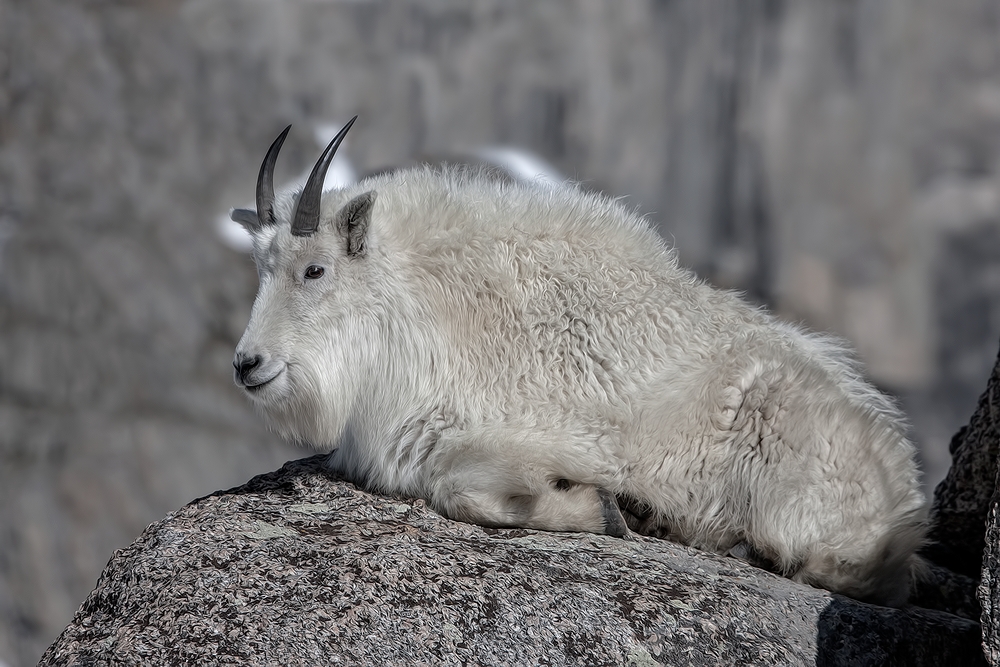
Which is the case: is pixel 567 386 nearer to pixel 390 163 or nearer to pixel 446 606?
pixel 446 606

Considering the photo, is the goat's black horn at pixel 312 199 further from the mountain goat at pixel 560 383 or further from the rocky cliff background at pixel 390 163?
the rocky cliff background at pixel 390 163

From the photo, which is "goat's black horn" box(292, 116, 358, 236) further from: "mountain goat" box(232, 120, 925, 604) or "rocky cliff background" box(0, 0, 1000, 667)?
"rocky cliff background" box(0, 0, 1000, 667)

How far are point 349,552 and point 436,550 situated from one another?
1.16 ft

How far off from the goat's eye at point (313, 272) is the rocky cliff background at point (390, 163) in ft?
51.1

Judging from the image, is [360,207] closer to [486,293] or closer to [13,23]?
[486,293]

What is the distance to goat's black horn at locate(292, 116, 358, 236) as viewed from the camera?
471 cm

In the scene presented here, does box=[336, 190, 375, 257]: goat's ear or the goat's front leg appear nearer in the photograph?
Result: the goat's front leg

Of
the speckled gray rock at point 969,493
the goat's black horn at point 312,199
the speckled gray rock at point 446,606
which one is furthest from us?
the speckled gray rock at point 969,493

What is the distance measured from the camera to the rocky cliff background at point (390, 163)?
21.3m

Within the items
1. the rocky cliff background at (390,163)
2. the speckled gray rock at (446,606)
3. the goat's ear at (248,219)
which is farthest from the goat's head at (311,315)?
the rocky cliff background at (390,163)

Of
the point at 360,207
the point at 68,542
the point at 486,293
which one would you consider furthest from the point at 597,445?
the point at 68,542

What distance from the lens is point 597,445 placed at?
4.63 metres

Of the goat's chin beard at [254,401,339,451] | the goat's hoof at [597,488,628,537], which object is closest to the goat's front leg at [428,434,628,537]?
the goat's hoof at [597,488,628,537]

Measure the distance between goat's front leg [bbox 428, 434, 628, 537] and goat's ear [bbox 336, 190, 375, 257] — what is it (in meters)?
1.15
